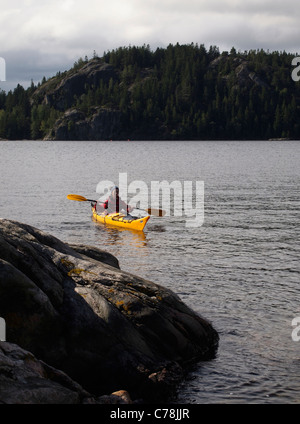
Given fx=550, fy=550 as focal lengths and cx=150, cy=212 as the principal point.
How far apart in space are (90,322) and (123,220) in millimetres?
19259

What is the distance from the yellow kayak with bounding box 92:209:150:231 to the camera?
27.9 m

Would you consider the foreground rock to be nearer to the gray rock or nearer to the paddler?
the gray rock

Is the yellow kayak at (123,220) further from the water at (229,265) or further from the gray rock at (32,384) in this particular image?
the gray rock at (32,384)

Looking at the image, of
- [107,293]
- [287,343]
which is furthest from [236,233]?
[107,293]

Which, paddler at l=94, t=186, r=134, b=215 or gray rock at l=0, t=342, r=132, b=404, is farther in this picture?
paddler at l=94, t=186, r=134, b=215

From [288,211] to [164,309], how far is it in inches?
926

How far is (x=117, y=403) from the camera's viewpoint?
28.4 ft

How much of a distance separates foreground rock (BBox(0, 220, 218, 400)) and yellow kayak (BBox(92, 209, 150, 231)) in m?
16.2

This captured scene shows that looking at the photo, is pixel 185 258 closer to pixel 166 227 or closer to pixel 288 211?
pixel 166 227

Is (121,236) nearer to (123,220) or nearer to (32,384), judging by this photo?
(123,220)

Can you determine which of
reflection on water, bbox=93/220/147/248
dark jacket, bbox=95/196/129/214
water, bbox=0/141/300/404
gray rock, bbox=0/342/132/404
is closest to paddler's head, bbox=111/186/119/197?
dark jacket, bbox=95/196/129/214

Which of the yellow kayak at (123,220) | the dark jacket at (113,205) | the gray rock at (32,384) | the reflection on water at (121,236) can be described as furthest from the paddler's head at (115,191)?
the gray rock at (32,384)

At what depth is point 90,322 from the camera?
9.87 meters

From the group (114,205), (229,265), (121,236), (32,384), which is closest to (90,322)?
(32,384)
